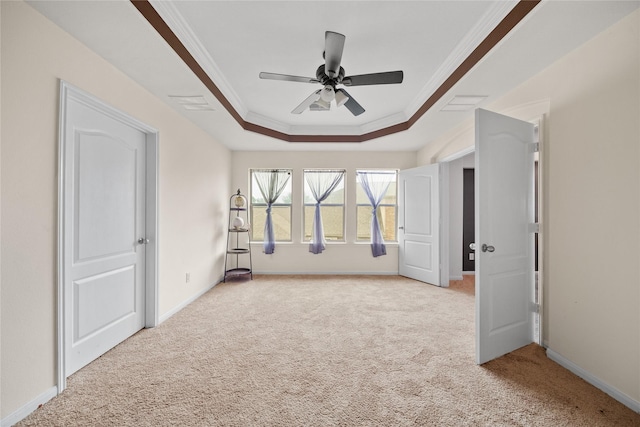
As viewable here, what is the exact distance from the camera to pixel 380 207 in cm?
542

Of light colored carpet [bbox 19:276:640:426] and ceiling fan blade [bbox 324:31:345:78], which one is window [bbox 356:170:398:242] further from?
ceiling fan blade [bbox 324:31:345:78]

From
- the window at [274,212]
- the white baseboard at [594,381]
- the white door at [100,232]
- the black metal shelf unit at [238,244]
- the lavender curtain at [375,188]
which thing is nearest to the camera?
the white baseboard at [594,381]

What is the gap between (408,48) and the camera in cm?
243

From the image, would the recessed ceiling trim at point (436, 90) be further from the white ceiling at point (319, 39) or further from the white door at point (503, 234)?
the white door at point (503, 234)

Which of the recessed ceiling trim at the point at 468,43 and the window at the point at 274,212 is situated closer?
the recessed ceiling trim at the point at 468,43

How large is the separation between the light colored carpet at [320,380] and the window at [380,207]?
2.37 meters

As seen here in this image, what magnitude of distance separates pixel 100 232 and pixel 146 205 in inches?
25.2

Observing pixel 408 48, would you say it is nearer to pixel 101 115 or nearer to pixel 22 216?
pixel 101 115

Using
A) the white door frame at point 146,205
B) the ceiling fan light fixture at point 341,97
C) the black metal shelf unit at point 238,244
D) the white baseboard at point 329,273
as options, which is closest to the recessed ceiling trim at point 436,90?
the white door frame at point 146,205

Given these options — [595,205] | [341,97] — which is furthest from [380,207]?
[595,205]

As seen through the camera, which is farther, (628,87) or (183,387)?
(183,387)

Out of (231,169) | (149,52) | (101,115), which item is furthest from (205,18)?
(231,169)

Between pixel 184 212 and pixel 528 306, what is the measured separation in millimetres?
3881

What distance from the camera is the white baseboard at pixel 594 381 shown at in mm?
1698
